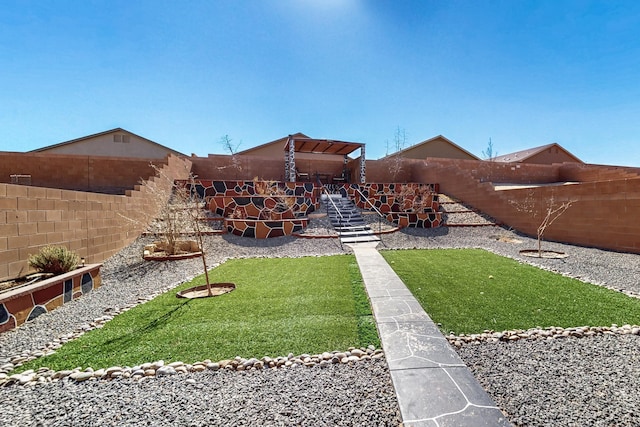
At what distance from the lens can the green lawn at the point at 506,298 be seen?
2.96 metres

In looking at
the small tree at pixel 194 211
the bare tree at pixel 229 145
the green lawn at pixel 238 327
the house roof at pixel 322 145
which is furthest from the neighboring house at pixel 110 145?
the green lawn at pixel 238 327

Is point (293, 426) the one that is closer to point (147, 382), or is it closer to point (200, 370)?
point (200, 370)

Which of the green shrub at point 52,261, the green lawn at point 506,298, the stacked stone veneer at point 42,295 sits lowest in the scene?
the green lawn at point 506,298

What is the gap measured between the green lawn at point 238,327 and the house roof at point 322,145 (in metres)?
10.2

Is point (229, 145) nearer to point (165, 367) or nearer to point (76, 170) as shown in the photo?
point (76, 170)

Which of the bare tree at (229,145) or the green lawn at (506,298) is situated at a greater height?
the bare tree at (229,145)

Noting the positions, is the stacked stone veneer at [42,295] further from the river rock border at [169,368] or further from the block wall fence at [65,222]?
the river rock border at [169,368]

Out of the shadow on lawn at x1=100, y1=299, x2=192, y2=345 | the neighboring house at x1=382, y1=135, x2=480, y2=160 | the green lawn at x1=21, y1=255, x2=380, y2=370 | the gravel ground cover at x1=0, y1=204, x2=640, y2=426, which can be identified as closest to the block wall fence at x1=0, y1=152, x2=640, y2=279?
the gravel ground cover at x1=0, y1=204, x2=640, y2=426

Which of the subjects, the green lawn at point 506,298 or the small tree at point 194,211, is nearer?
the green lawn at point 506,298

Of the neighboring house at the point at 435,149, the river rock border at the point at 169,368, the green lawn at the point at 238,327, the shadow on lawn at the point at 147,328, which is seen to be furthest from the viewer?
the neighboring house at the point at 435,149

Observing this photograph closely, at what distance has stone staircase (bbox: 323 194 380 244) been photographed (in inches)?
330

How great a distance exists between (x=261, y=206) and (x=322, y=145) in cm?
623

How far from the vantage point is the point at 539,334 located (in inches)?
105

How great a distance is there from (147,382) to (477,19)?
10.7m
